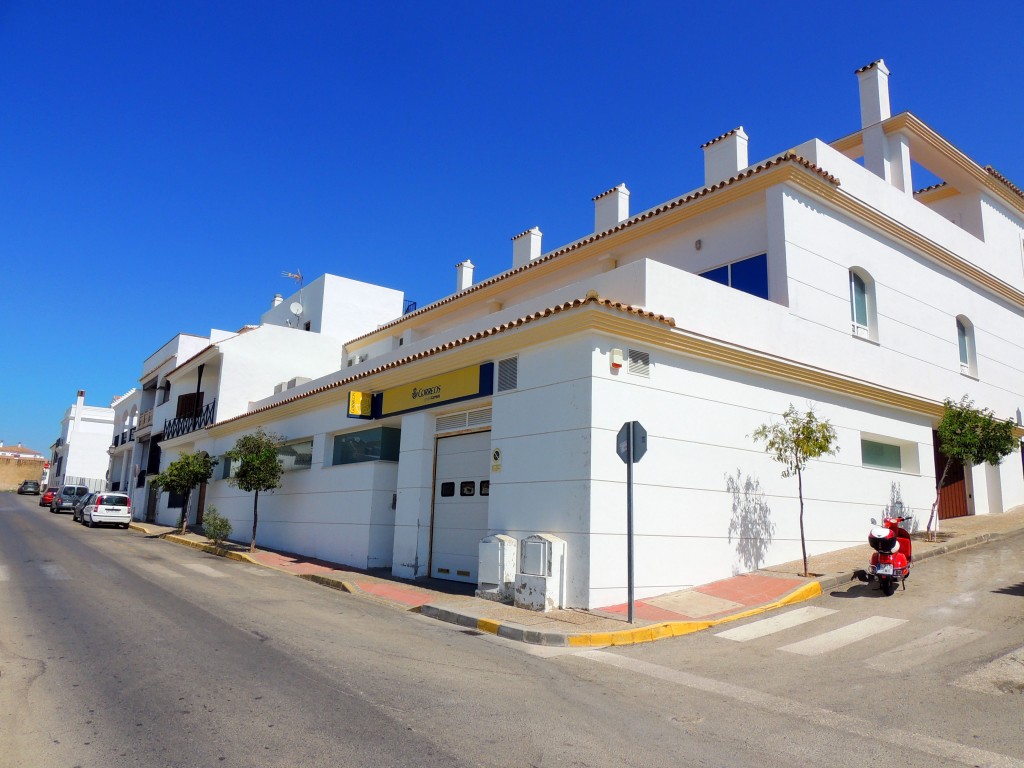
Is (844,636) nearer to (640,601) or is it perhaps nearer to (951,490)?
(640,601)

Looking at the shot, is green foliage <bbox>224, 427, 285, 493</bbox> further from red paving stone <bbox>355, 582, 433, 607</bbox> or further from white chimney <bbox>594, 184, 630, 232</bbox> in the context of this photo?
white chimney <bbox>594, 184, 630, 232</bbox>

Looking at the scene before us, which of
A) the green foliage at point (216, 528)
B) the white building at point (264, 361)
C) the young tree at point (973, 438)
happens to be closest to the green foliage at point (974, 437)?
the young tree at point (973, 438)

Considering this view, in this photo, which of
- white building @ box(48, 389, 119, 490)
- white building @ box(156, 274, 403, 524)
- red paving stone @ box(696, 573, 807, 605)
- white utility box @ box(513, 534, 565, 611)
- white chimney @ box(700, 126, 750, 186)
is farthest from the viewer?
white building @ box(48, 389, 119, 490)

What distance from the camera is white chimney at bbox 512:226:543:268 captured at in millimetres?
24734

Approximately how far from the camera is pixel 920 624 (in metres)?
8.98

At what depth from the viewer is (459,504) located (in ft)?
46.5

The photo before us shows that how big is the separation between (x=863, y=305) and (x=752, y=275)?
12.5ft

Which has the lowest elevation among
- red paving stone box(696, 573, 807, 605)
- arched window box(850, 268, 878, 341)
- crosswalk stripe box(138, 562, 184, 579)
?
crosswalk stripe box(138, 562, 184, 579)

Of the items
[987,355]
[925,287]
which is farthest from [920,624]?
[987,355]

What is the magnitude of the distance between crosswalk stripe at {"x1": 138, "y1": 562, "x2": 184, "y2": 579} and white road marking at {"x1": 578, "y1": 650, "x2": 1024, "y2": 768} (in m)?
10.1

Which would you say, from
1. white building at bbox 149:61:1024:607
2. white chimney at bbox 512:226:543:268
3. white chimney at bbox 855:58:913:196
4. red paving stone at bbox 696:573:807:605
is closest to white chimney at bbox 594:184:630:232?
white building at bbox 149:61:1024:607

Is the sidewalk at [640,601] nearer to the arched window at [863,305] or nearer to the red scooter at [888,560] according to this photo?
the red scooter at [888,560]

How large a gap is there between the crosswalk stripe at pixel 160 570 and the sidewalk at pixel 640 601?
247 centimetres

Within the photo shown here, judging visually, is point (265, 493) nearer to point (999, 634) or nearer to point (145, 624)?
point (145, 624)
